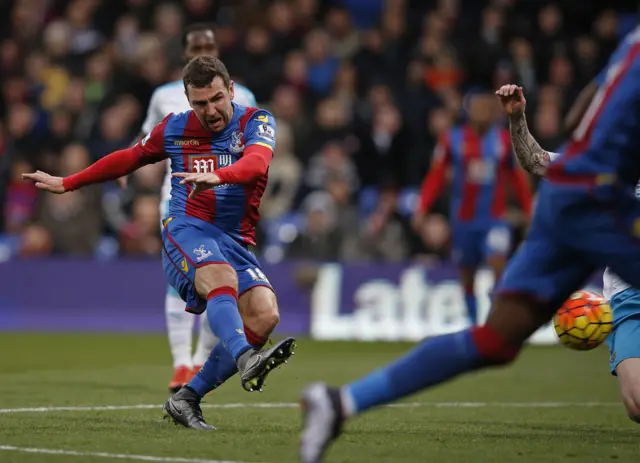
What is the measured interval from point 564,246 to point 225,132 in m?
2.80

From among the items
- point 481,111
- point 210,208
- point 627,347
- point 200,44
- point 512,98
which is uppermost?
point 200,44

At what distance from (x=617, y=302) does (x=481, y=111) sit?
7257 mm

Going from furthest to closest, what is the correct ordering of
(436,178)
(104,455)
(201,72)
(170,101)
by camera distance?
(436,178)
(170,101)
(201,72)
(104,455)

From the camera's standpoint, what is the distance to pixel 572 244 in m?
4.93

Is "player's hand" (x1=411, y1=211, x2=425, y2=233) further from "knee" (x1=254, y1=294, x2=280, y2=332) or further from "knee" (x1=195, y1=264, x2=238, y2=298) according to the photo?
"knee" (x1=195, y1=264, x2=238, y2=298)

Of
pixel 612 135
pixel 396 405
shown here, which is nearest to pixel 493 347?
pixel 612 135

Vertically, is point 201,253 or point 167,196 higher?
point 167,196

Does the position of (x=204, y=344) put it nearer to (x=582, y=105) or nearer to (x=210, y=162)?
(x=210, y=162)

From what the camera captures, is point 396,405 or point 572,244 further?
point 396,405

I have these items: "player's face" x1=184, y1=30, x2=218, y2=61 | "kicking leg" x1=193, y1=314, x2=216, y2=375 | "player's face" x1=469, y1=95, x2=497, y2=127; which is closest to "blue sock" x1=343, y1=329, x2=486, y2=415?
"kicking leg" x1=193, y1=314, x2=216, y2=375

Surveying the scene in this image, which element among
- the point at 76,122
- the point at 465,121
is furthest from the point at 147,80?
the point at 465,121

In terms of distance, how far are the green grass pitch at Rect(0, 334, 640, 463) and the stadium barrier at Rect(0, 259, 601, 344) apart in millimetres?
2392

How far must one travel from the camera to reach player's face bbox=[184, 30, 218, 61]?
922 cm

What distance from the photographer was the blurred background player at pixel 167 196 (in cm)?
905
